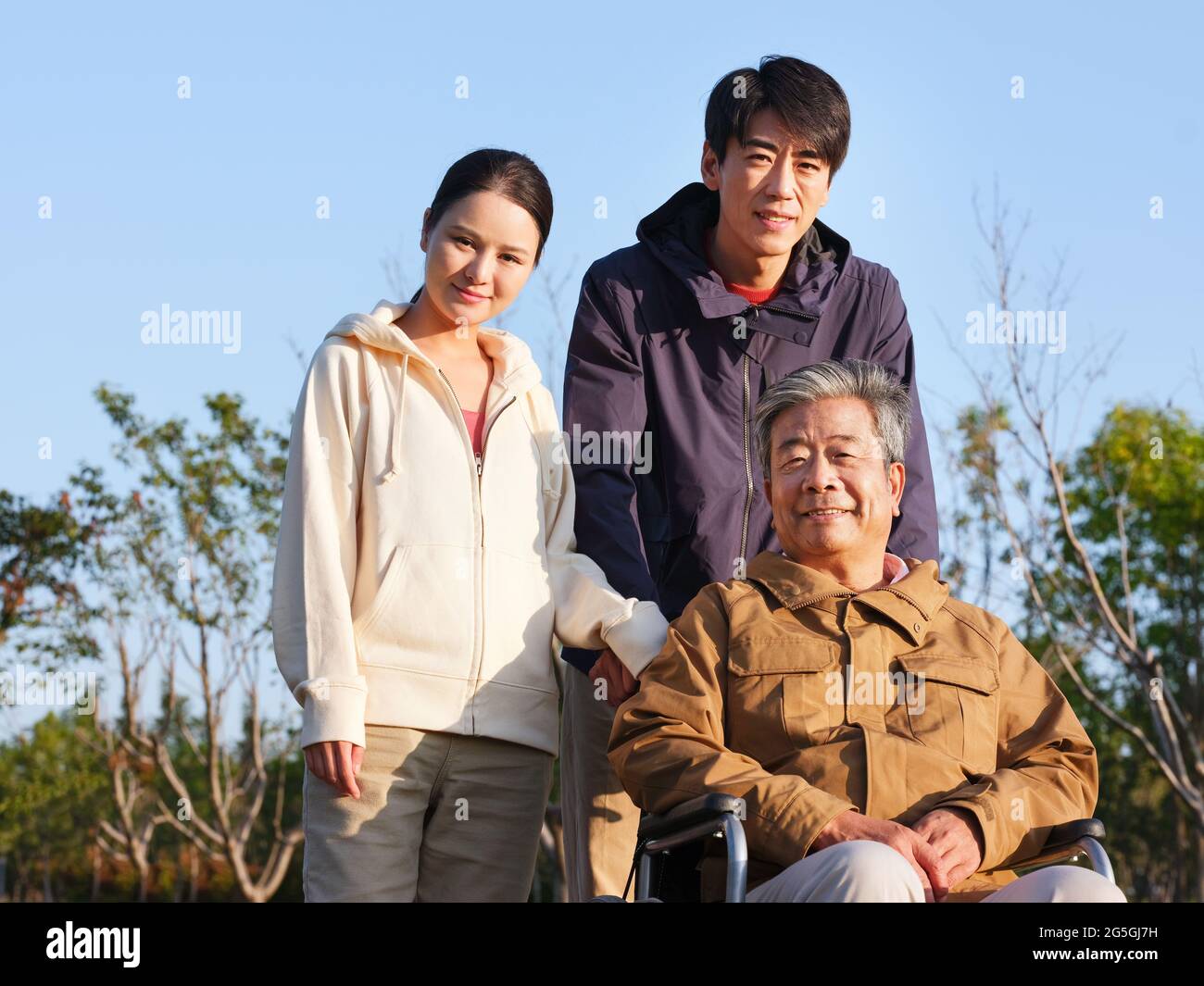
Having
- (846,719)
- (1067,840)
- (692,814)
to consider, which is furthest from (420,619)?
(1067,840)

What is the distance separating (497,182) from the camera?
2.80 m

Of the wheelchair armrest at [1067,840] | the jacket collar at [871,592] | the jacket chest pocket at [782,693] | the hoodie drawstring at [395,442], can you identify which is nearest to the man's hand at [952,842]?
the wheelchair armrest at [1067,840]

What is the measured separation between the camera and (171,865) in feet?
67.2

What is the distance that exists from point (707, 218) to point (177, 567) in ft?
30.6

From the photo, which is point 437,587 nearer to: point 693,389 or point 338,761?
point 338,761

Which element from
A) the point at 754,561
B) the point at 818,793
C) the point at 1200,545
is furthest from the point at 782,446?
the point at 1200,545

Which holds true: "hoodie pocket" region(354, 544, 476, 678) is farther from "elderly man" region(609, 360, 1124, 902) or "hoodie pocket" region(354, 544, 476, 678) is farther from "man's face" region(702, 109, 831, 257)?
"man's face" region(702, 109, 831, 257)

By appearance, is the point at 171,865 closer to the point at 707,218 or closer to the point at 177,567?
the point at 177,567

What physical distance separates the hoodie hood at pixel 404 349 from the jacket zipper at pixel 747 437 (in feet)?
1.60

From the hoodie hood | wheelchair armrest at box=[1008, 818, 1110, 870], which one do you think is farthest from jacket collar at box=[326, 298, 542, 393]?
wheelchair armrest at box=[1008, 818, 1110, 870]

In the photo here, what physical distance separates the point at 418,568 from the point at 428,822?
19.2 inches

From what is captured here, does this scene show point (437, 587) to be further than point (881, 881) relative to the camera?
Yes
